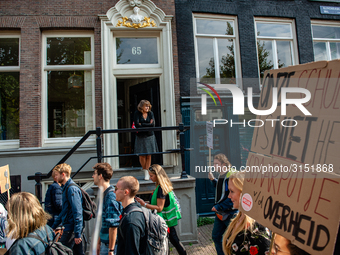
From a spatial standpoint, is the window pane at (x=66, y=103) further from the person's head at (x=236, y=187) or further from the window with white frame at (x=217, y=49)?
the person's head at (x=236, y=187)

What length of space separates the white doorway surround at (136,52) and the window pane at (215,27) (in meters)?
1.09

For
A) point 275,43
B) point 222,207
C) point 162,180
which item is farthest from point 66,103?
point 275,43

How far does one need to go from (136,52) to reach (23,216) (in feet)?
18.5

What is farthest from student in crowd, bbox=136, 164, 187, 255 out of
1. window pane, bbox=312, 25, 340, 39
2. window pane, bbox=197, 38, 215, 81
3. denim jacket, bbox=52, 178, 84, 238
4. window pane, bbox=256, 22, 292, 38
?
window pane, bbox=312, 25, 340, 39

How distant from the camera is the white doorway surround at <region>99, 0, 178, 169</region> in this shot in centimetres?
634

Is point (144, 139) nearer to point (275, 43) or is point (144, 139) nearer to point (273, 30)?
point (275, 43)

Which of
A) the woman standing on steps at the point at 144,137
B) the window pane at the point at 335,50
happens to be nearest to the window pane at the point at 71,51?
the woman standing on steps at the point at 144,137

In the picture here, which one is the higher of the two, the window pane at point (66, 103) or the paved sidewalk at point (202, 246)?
the window pane at point (66, 103)

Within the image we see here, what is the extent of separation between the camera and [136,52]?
6.83 meters

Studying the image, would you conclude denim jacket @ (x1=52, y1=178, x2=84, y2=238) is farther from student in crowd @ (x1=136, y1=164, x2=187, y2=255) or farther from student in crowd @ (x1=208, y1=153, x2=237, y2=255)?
student in crowd @ (x1=208, y1=153, x2=237, y2=255)

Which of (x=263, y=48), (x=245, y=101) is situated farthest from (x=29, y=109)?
(x=263, y=48)

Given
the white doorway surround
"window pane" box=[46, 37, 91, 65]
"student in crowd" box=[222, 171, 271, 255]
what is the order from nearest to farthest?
"student in crowd" box=[222, 171, 271, 255]
the white doorway surround
"window pane" box=[46, 37, 91, 65]

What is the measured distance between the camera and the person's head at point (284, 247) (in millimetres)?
1449

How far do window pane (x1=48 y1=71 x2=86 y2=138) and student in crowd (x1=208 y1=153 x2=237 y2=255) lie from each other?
14.7 ft
